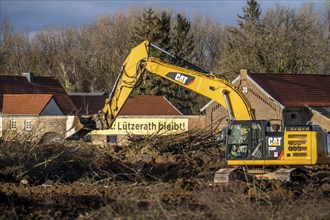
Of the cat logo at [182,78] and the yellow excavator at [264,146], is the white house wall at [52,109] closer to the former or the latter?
the cat logo at [182,78]

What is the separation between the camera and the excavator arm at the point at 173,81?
72.8 feet

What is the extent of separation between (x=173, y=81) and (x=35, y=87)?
45716 millimetres

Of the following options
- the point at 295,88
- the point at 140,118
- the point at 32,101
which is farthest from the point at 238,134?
the point at 32,101

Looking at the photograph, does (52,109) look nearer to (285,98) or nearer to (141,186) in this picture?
(285,98)

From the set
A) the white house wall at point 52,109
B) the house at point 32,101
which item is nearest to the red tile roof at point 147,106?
the white house wall at point 52,109

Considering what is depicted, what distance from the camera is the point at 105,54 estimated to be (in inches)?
3396

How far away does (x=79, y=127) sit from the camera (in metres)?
24.6

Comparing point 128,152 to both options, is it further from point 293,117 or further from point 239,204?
point 293,117

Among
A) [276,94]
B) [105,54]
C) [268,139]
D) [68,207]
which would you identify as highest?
[105,54]

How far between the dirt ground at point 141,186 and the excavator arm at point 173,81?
1.62 metres

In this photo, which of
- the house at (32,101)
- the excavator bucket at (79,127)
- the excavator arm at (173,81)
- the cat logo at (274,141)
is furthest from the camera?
the house at (32,101)

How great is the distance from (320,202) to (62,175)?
1034 centimetres

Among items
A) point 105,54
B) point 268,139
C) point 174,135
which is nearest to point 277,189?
point 268,139

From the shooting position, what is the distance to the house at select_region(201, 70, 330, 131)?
51.0m
